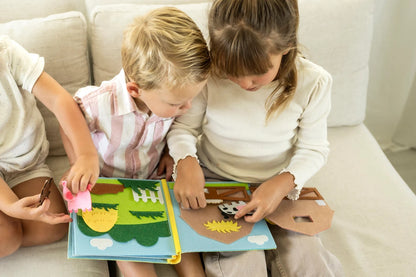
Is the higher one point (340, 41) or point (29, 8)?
point (29, 8)

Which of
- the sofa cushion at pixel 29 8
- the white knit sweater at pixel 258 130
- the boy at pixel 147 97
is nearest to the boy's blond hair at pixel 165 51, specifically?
the boy at pixel 147 97

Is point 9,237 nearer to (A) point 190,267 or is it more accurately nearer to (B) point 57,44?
(A) point 190,267

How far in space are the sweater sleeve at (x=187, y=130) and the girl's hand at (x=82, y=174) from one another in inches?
8.4

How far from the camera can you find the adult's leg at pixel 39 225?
1087 millimetres

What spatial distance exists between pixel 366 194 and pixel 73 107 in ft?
2.80

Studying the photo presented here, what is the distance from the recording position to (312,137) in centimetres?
118

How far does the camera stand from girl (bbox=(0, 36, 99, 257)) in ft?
3.30

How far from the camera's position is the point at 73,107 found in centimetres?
108

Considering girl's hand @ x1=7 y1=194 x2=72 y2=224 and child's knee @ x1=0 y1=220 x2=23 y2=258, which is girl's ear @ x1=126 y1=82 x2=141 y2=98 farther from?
child's knee @ x1=0 y1=220 x2=23 y2=258

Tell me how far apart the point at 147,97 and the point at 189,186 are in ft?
0.75

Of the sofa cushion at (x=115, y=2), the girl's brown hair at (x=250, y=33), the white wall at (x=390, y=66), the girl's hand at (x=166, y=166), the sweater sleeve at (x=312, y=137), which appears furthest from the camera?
the white wall at (x=390, y=66)

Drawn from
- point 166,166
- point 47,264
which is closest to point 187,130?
point 166,166

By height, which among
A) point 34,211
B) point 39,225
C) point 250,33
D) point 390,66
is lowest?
point 390,66

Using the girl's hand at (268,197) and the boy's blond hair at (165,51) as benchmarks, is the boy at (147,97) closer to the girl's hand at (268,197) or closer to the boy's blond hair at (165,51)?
the boy's blond hair at (165,51)
